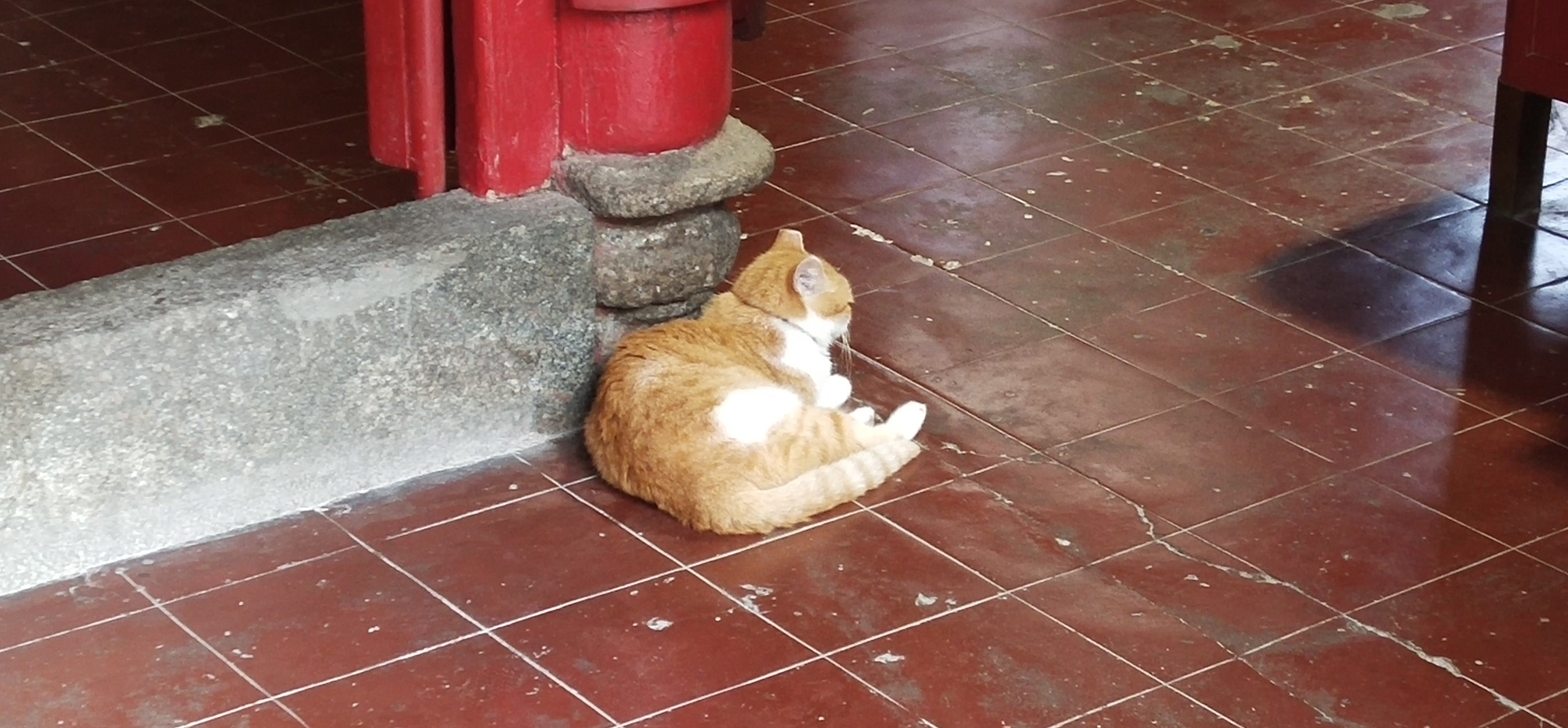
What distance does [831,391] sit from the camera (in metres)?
3.98

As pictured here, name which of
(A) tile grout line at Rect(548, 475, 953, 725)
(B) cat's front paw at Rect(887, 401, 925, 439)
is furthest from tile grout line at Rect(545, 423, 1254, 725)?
(B) cat's front paw at Rect(887, 401, 925, 439)

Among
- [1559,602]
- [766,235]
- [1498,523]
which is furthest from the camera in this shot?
[766,235]

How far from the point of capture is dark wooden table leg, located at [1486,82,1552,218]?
507 cm

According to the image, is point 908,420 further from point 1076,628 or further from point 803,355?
point 1076,628

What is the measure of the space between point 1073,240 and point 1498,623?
175cm

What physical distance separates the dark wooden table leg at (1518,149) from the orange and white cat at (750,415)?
197cm

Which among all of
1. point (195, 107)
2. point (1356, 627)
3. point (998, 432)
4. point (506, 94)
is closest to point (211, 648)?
point (506, 94)

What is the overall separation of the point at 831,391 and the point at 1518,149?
2.15 meters

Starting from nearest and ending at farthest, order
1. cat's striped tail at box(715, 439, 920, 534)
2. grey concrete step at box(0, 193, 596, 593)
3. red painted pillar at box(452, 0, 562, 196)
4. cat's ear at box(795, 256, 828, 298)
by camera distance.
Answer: grey concrete step at box(0, 193, 596, 593) → cat's striped tail at box(715, 439, 920, 534) → red painted pillar at box(452, 0, 562, 196) → cat's ear at box(795, 256, 828, 298)

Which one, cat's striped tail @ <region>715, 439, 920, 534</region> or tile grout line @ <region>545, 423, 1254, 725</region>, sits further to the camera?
cat's striped tail @ <region>715, 439, 920, 534</region>

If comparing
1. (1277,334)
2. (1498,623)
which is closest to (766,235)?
(1277,334)

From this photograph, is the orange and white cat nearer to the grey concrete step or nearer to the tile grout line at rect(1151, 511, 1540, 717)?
the grey concrete step

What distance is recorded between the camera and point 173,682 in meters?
3.25

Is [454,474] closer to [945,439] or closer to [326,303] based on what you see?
[326,303]
